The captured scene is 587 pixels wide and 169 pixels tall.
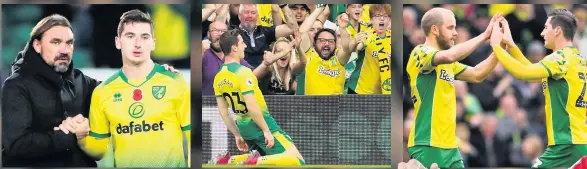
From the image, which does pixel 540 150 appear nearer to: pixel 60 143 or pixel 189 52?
pixel 189 52

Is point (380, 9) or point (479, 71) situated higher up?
point (380, 9)

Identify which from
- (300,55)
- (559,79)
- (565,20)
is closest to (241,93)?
(300,55)

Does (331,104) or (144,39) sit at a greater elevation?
(144,39)

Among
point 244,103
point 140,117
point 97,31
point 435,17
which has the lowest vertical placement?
point 140,117

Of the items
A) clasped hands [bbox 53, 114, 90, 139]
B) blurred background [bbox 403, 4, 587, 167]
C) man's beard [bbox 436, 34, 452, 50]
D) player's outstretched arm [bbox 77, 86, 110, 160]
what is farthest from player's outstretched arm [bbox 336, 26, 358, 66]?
clasped hands [bbox 53, 114, 90, 139]

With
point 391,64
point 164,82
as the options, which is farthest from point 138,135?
point 391,64

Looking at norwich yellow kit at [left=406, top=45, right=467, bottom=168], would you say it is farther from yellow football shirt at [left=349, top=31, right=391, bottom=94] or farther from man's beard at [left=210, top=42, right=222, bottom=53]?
man's beard at [left=210, top=42, right=222, bottom=53]

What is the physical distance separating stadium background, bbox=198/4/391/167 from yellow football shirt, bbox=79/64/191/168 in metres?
0.23

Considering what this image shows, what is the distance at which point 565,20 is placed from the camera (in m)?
6.88

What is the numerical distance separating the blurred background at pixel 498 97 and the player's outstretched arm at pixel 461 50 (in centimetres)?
4

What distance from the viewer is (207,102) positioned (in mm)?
6953

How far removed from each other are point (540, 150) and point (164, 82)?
316 centimetres

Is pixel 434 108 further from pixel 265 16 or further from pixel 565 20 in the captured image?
pixel 265 16

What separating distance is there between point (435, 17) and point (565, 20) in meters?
1.07
